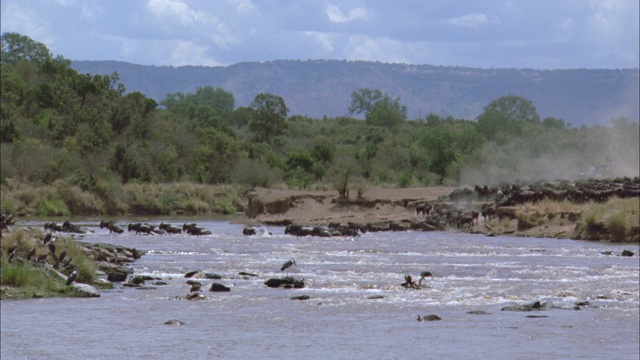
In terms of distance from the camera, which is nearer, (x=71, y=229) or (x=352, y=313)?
(x=352, y=313)

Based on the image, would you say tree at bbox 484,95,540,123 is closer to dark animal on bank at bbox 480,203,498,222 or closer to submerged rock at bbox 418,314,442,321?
dark animal on bank at bbox 480,203,498,222

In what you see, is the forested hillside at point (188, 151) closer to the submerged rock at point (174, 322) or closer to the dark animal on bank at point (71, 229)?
the dark animal on bank at point (71, 229)

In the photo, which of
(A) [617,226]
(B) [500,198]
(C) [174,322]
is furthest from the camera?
(B) [500,198]

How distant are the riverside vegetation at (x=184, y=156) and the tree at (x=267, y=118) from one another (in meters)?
0.16

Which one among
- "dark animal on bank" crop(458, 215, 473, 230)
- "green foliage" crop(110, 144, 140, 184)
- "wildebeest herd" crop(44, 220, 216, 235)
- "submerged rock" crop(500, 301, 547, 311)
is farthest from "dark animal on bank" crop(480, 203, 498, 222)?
"green foliage" crop(110, 144, 140, 184)

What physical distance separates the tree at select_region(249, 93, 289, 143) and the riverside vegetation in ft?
0.53

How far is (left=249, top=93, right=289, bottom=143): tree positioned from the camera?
124m

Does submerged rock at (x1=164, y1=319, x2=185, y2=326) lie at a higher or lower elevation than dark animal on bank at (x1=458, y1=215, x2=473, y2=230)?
lower

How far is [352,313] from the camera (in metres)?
22.0

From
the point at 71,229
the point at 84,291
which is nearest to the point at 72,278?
the point at 84,291

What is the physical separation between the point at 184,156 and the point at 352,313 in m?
80.8

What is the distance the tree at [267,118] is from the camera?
124 metres

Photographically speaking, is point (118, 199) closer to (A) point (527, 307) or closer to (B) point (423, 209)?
(B) point (423, 209)

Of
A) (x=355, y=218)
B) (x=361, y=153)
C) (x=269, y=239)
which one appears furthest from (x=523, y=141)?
(x=269, y=239)
